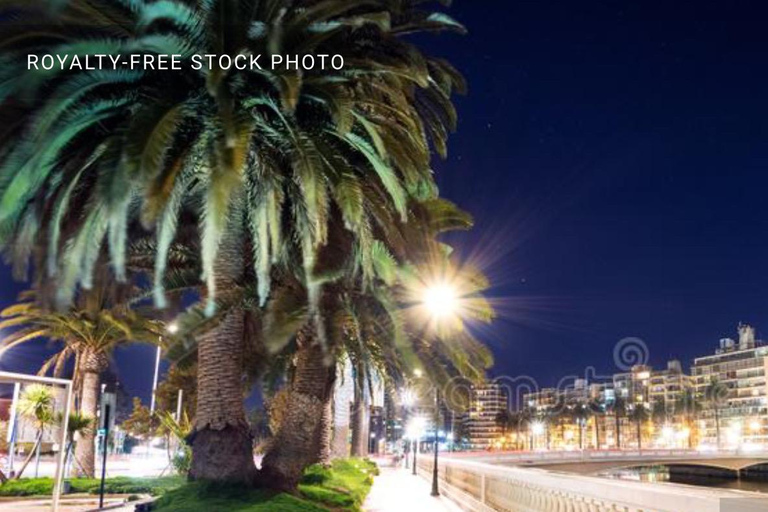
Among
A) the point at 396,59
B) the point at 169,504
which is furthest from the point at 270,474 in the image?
the point at 396,59

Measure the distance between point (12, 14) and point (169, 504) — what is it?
685 centimetres

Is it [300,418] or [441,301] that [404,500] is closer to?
[441,301]

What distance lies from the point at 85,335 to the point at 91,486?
18.8 ft

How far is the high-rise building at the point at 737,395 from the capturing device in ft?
527

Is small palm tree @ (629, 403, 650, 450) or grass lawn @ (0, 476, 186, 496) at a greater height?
small palm tree @ (629, 403, 650, 450)

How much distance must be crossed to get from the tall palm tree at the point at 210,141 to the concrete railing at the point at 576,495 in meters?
4.00

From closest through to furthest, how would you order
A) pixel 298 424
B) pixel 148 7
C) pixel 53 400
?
1. pixel 148 7
2. pixel 298 424
3. pixel 53 400

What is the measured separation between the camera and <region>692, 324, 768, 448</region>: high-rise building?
527 ft

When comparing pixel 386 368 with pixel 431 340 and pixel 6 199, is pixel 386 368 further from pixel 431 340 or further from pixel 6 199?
pixel 6 199

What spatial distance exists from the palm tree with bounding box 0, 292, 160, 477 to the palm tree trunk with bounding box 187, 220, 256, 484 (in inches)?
607

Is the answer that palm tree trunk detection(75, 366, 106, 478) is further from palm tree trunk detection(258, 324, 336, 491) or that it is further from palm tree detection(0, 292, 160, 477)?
palm tree trunk detection(258, 324, 336, 491)

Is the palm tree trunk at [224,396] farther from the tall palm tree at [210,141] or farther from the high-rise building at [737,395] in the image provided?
the high-rise building at [737,395]

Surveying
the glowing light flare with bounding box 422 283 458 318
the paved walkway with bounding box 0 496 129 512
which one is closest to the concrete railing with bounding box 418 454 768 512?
the glowing light flare with bounding box 422 283 458 318

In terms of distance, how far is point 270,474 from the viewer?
1268cm
